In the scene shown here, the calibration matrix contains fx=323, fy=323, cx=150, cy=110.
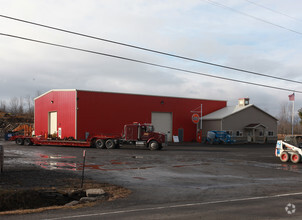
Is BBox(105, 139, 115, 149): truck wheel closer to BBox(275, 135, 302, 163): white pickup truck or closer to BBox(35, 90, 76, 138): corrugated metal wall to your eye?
BBox(35, 90, 76, 138): corrugated metal wall

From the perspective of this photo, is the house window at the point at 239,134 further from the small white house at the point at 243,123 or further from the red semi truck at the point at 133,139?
the red semi truck at the point at 133,139

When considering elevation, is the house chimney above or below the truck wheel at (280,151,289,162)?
above

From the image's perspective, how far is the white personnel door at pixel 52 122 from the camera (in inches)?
1679

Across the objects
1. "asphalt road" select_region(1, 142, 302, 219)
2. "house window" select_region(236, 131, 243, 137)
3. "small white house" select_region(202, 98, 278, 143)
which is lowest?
"asphalt road" select_region(1, 142, 302, 219)

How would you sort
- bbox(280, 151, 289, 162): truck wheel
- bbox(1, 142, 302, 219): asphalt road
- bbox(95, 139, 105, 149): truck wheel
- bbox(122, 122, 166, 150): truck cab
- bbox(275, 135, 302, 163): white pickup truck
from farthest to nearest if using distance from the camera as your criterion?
bbox(95, 139, 105, 149): truck wheel < bbox(122, 122, 166, 150): truck cab < bbox(280, 151, 289, 162): truck wheel < bbox(275, 135, 302, 163): white pickup truck < bbox(1, 142, 302, 219): asphalt road

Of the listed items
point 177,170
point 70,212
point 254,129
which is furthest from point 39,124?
point 70,212

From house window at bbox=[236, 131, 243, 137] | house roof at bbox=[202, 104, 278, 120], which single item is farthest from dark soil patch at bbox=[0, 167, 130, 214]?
house window at bbox=[236, 131, 243, 137]

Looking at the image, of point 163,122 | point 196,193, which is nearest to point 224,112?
point 163,122

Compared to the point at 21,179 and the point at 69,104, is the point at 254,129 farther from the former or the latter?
the point at 21,179

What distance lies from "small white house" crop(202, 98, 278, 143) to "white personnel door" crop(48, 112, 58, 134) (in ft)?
69.8

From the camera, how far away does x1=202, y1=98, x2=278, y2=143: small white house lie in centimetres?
4597

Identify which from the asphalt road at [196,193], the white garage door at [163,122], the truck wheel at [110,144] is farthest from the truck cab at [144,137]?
the white garage door at [163,122]

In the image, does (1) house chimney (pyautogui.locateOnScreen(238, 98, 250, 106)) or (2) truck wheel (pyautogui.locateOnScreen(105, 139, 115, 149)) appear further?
(1) house chimney (pyautogui.locateOnScreen(238, 98, 250, 106))

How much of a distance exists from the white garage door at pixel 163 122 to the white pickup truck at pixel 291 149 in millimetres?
24790
